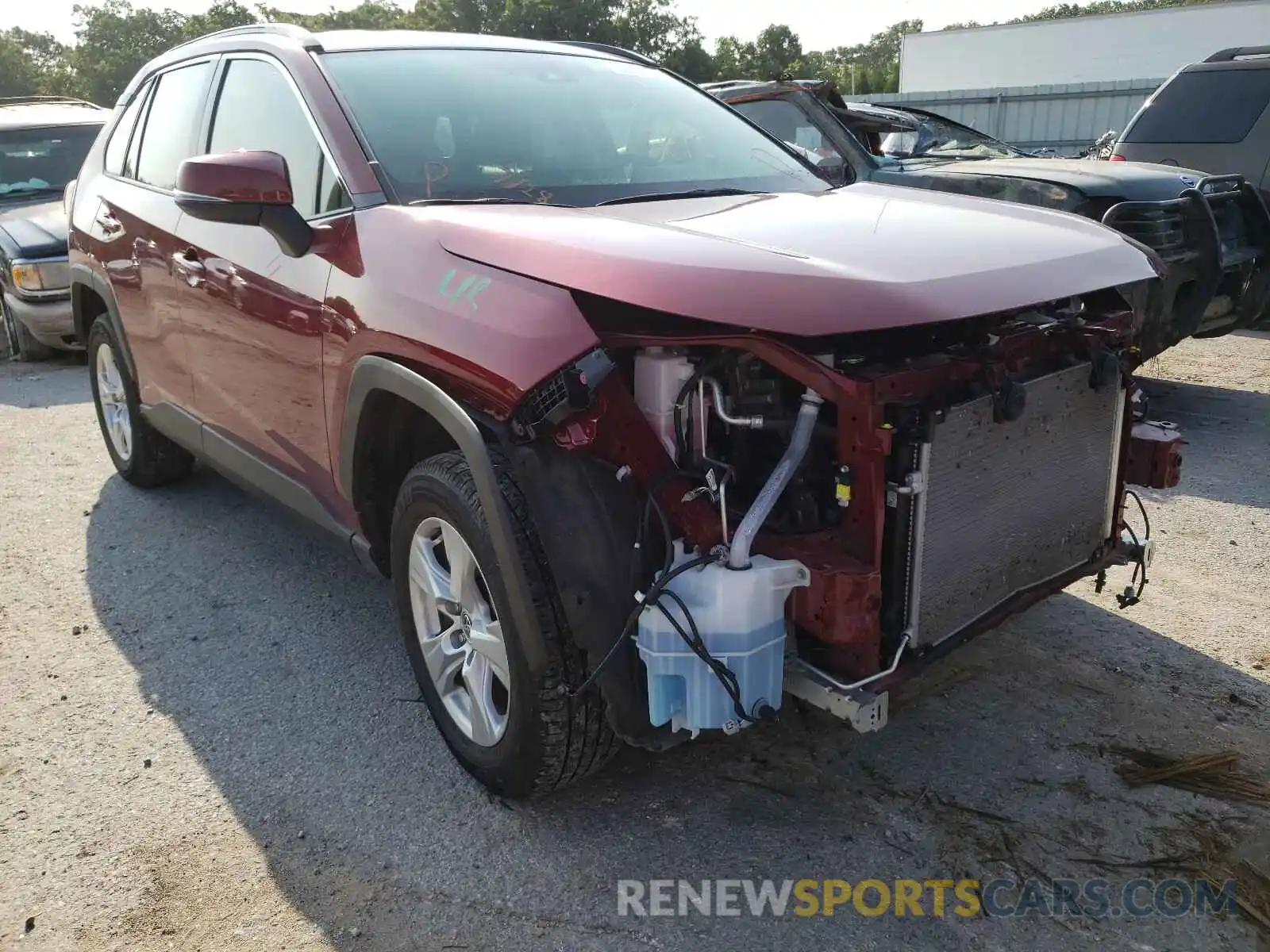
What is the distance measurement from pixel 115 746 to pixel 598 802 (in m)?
1.48

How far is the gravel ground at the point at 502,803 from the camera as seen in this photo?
2.38 m

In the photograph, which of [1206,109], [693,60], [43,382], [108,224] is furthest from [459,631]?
[693,60]

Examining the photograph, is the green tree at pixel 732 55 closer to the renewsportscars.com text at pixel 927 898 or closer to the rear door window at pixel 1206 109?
the rear door window at pixel 1206 109

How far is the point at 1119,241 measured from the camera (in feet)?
8.95

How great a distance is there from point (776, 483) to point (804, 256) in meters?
0.49

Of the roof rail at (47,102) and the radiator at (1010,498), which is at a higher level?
the roof rail at (47,102)

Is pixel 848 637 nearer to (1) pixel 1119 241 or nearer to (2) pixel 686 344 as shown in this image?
(2) pixel 686 344

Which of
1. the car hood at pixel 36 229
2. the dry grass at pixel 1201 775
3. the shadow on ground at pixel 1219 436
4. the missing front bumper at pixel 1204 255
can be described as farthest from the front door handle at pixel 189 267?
the car hood at pixel 36 229

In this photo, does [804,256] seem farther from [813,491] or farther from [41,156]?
[41,156]

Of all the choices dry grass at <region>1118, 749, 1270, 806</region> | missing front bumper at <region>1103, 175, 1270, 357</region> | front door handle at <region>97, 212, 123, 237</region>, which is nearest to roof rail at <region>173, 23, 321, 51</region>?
front door handle at <region>97, 212, 123, 237</region>

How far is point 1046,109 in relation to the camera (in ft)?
58.4

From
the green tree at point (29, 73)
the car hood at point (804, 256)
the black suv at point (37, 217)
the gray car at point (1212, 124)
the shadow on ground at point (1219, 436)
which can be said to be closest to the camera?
the car hood at point (804, 256)

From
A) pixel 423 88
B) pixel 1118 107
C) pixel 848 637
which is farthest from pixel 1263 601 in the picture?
pixel 1118 107

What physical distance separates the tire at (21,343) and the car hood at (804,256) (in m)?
7.58
